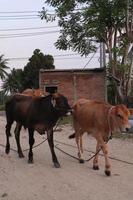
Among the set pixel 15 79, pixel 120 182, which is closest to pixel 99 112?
pixel 120 182

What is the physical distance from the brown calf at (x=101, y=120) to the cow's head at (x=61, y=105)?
36cm

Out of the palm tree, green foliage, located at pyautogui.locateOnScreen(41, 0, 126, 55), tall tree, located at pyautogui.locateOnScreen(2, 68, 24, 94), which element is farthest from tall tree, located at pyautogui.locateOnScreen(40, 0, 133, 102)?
the palm tree

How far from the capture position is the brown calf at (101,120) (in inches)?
392

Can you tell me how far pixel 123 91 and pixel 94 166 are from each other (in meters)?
19.0

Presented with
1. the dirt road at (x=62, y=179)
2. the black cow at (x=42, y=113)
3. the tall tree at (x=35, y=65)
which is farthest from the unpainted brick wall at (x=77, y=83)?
the tall tree at (x=35, y=65)

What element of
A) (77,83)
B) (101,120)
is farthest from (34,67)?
(101,120)

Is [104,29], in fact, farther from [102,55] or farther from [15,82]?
[15,82]

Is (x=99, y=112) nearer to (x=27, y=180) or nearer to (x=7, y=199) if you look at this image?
(x=27, y=180)

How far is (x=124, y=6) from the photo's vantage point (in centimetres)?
2703

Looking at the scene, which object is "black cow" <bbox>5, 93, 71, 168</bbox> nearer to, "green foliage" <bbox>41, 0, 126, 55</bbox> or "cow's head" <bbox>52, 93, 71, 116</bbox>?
"cow's head" <bbox>52, 93, 71, 116</bbox>

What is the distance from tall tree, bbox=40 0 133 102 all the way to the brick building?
6.30 meters

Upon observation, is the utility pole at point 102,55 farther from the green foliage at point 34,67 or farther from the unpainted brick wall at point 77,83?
the green foliage at point 34,67

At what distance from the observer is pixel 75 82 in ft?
119

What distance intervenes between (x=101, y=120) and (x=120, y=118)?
617 millimetres
